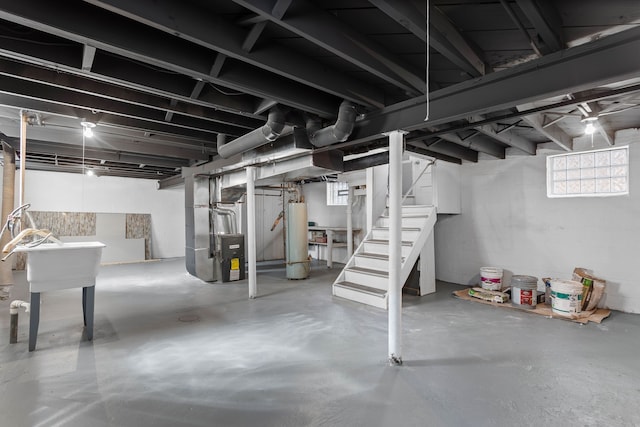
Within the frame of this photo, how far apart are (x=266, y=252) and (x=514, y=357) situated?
7259mm

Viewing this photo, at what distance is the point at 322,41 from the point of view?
5.87 feet

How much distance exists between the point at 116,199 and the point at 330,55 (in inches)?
343

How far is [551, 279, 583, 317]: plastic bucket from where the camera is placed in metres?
3.70

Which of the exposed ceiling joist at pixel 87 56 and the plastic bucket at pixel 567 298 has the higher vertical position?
the exposed ceiling joist at pixel 87 56

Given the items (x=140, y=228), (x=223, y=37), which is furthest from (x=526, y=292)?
(x=140, y=228)

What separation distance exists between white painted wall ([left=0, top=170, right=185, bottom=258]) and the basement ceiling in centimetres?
616

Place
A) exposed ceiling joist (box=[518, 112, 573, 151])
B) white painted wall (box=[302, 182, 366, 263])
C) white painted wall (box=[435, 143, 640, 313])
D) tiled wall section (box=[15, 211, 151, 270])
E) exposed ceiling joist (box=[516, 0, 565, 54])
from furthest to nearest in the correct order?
white painted wall (box=[302, 182, 366, 263])
tiled wall section (box=[15, 211, 151, 270])
white painted wall (box=[435, 143, 640, 313])
exposed ceiling joist (box=[518, 112, 573, 151])
exposed ceiling joist (box=[516, 0, 565, 54])

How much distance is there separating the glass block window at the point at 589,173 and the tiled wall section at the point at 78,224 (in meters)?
9.70

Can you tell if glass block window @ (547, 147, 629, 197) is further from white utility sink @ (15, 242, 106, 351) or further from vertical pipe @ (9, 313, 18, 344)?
vertical pipe @ (9, 313, 18, 344)

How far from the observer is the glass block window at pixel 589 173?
405 centimetres

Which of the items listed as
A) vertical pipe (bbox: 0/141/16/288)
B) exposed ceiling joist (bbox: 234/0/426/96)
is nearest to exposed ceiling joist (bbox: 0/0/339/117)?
exposed ceiling joist (bbox: 234/0/426/96)

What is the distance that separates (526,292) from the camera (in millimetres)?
4188

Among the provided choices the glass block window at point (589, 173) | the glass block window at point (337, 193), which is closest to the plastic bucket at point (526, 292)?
the glass block window at point (589, 173)

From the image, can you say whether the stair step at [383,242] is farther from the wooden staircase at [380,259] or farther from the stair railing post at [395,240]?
the stair railing post at [395,240]
